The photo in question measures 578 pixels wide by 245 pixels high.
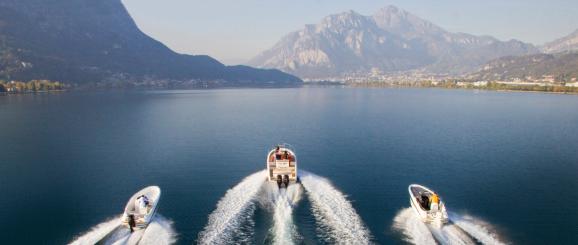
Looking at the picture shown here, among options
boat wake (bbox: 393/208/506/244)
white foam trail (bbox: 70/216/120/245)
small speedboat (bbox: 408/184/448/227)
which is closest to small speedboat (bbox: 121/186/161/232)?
white foam trail (bbox: 70/216/120/245)

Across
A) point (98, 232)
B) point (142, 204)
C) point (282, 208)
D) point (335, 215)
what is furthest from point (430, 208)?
point (98, 232)

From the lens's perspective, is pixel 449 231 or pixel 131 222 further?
pixel 131 222

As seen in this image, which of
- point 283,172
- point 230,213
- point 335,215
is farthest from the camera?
point 283,172

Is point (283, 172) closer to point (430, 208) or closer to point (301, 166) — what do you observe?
point (301, 166)

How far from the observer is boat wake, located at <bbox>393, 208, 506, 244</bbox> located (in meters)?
30.8

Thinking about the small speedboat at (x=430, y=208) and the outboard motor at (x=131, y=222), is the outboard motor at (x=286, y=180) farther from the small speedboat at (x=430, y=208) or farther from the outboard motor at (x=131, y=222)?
the outboard motor at (x=131, y=222)

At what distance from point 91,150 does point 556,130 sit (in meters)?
93.7

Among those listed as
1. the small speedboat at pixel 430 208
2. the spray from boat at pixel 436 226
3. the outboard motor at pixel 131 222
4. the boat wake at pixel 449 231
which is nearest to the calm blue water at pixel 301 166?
the boat wake at pixel 449 231

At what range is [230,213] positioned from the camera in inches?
1435

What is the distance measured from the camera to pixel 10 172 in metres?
52.5

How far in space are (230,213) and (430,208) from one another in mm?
17277

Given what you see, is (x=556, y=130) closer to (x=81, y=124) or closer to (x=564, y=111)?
(x=564, y=111)

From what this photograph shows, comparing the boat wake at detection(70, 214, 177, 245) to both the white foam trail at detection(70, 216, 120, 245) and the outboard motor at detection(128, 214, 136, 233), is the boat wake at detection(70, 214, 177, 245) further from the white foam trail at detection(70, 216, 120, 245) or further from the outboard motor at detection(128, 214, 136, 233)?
the outboard motor at detection(128, 214, 136, 233)

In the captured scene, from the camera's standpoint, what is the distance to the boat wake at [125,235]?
30.7 meters
